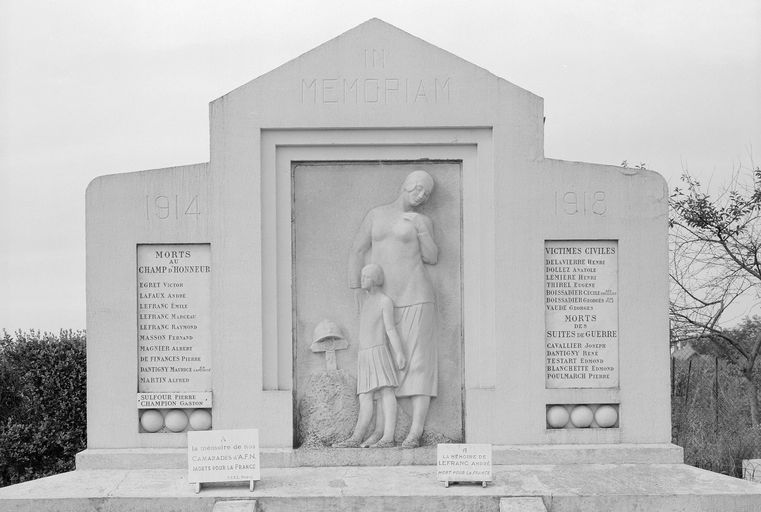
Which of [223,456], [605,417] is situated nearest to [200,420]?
[223,456]

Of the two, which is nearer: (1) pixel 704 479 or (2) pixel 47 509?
(2) pixel 47 509

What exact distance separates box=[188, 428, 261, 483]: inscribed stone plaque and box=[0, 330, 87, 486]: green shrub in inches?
180

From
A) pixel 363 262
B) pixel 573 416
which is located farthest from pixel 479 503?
pixel 363 262

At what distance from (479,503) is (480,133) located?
393 centimetres

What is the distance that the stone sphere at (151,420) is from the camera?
447 inches

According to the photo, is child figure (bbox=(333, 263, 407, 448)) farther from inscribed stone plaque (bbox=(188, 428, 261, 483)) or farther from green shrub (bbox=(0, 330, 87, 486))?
green shrub (bbox=(0, 330, 87, 486))

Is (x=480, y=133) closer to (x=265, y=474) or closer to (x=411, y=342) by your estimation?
(x=411, y=342)

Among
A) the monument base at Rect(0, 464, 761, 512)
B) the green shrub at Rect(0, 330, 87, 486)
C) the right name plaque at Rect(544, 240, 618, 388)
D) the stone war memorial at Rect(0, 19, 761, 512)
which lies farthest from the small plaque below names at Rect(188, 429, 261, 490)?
the green shrub at Rect(0, 330, 87, 486)

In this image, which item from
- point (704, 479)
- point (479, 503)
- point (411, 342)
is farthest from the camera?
point (411, 342)

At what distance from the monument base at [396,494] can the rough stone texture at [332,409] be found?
0.78 meters

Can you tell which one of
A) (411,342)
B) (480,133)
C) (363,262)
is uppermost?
(480,133)

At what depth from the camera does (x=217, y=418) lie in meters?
11.3

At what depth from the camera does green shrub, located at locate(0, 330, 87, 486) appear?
45.8ft

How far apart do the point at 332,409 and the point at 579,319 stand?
2784 mm
